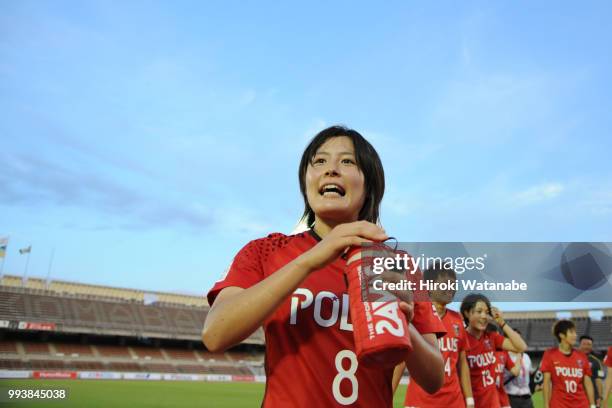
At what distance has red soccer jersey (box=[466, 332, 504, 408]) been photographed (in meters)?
6.86

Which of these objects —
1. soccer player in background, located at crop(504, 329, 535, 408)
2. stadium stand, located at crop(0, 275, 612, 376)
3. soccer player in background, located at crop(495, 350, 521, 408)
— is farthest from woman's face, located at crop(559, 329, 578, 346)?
stadium stand, located at crop(0, 275, 612, 376)

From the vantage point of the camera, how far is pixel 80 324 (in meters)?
42.8

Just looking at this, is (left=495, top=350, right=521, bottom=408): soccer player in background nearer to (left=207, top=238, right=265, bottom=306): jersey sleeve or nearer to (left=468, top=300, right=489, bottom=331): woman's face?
(left=468, top=300, right=489, bottom=331): woman's face

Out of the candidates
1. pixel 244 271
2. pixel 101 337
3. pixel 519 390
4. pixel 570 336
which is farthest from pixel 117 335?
pixel 244 271

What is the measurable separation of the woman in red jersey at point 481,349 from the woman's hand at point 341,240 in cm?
578

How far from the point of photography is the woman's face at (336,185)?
193 cm

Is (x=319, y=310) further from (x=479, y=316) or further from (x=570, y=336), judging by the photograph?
(x=570, y=336)

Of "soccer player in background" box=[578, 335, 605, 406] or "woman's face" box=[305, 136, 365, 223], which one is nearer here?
"woman's face" box=[305, 136, 365, 223]

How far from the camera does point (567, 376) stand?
8.95m

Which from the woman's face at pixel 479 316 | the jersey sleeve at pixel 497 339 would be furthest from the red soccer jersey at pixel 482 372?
the jersey sleeve at pixel 497 339

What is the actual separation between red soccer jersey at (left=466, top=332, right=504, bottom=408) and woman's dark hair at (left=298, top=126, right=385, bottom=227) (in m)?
5.47

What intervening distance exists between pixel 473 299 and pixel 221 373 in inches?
1602

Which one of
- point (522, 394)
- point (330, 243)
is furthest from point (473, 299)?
point (330, 243)

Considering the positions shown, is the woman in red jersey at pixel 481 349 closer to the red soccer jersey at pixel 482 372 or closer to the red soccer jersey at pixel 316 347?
the red soccer jersey at pixel 482 372
